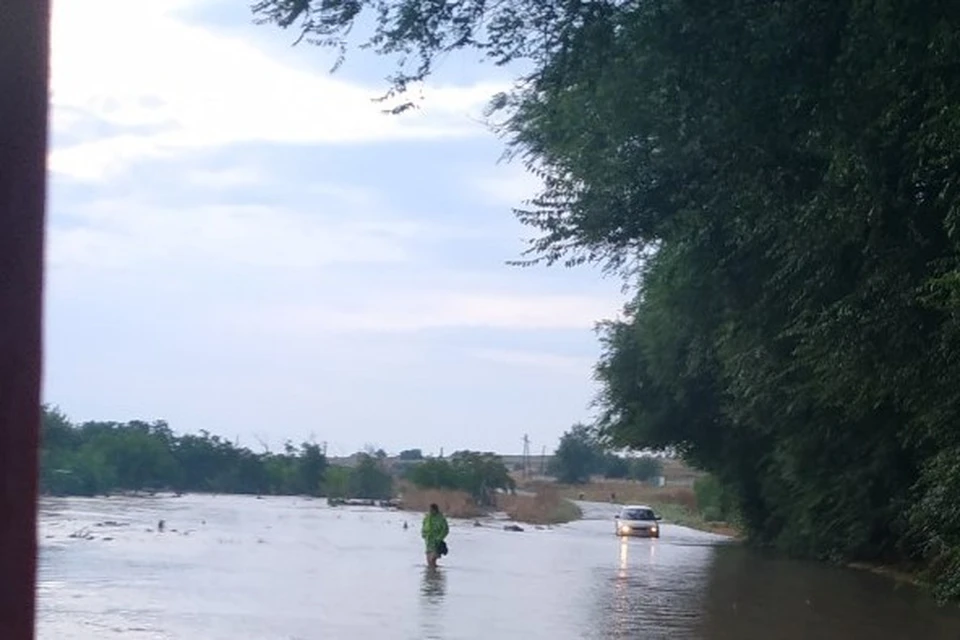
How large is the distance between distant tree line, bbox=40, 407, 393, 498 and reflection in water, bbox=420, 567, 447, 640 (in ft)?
119

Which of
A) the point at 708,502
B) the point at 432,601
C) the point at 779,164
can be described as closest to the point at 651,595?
the point at 432,601

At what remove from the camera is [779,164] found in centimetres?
1811

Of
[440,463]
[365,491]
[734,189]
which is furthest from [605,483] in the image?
[734,189]

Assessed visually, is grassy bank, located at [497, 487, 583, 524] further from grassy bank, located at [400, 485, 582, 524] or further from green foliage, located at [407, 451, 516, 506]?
green foliage, located at [407, 451, 516, 506]

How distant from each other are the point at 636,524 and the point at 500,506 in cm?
2845

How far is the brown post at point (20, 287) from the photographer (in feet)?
19.7

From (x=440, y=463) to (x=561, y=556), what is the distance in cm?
4674

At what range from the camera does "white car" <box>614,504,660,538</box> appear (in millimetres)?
56969

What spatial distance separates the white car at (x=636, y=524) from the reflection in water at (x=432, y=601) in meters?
25.7

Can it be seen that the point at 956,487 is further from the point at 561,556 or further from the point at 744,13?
the point at 561,556

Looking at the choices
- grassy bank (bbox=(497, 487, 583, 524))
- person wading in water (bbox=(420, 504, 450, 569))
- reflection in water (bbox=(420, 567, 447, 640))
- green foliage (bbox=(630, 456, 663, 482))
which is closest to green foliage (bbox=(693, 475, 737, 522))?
grassy bank (bbox=(497, 487, 583, 524))

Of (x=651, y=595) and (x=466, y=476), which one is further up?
(x=466, y=476)

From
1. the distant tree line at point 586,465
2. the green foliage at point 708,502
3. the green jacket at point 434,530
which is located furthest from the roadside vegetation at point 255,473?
the distant tree line at point 586,465

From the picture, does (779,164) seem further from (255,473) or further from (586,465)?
(586,465)
